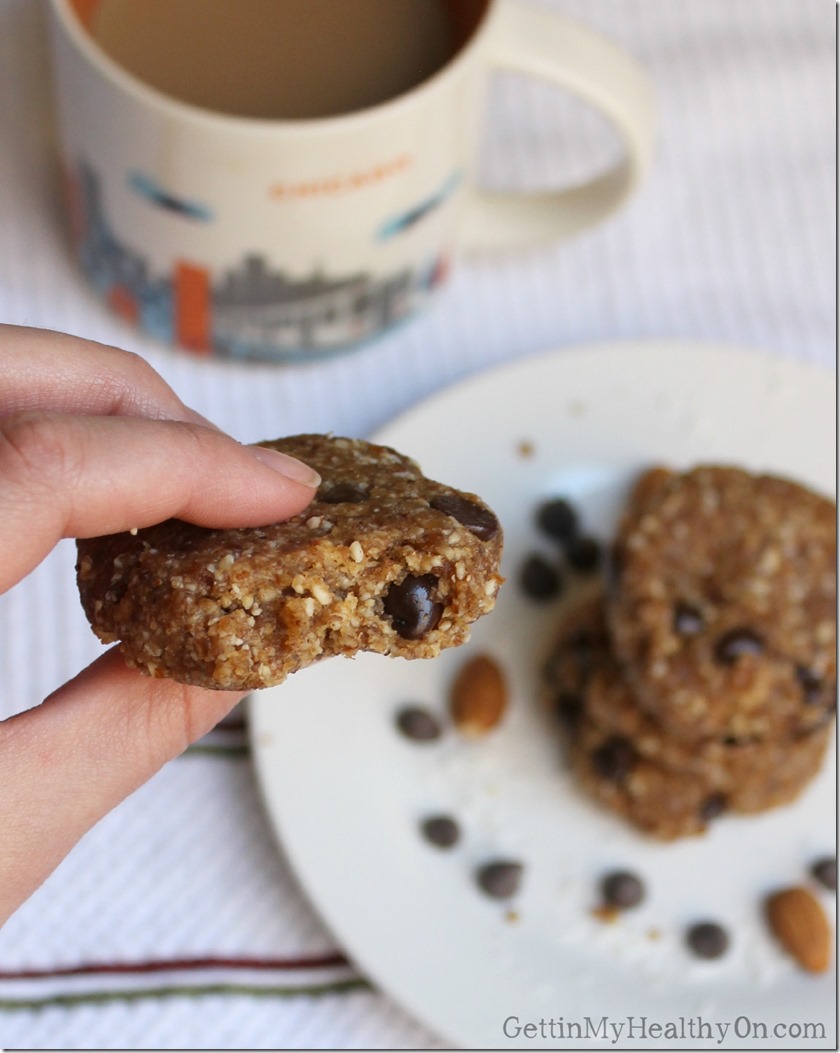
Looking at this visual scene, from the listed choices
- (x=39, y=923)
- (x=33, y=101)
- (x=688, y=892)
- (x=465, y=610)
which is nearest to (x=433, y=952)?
(x=688, y=892)

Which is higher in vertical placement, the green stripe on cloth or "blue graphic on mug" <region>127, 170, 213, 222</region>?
"blue graphic on mug" <region>127, 170, 213, 222</region>

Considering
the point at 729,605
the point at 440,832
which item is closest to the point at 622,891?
the point at 440,832

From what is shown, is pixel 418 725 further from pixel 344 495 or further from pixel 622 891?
pixel 344 495

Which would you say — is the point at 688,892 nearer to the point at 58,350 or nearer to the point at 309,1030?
the point at 309,1030

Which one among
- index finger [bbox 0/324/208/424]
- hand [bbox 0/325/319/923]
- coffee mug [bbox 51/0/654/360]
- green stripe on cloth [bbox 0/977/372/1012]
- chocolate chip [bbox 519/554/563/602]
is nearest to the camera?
hand [bbox 0/325/319/923]

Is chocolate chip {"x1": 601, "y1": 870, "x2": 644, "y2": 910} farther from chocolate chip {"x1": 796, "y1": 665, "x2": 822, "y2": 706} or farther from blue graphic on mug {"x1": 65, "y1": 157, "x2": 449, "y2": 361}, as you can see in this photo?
blue graphic on mug {"x1": 65, "y1": 157, "x2": 449, "y2": 361}

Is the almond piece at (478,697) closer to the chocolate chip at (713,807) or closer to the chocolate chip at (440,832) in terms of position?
the chocolate chip at (440,832)

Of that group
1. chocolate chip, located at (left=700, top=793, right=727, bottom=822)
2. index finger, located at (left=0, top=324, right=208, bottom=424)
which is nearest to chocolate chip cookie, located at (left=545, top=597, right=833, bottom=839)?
chocolate chip, located at (left=700, top=793, right=727, bottom=822)
